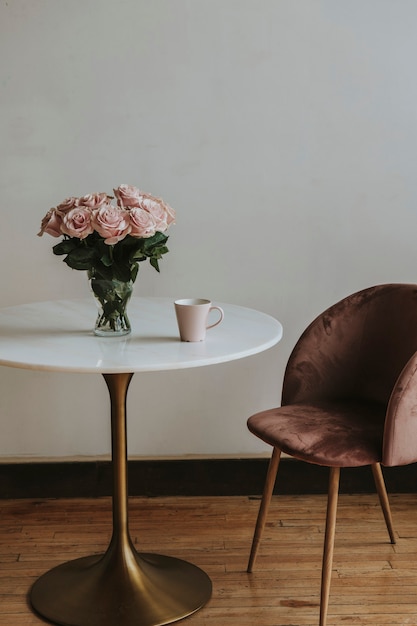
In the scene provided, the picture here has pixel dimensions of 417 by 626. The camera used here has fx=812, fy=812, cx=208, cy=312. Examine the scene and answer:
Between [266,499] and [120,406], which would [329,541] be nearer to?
[266,499]

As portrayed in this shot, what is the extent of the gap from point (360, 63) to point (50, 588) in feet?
6.38

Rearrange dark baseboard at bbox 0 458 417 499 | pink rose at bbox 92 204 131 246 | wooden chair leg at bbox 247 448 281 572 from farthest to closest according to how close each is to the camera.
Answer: dark baseboard at bbox 0 458 417 499 < wooden chair leg at bbox 247 448 281 572 < pink rose at bbox 92 204 131 246

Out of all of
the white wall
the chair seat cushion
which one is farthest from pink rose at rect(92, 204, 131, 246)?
the white wall

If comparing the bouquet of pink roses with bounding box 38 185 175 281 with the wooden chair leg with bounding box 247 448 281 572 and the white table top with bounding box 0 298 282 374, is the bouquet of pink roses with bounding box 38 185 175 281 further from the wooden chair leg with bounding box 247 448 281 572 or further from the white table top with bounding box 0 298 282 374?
the wooden chair leg with bounding box 247 448 281 572

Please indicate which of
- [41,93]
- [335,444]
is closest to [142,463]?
[335,444]

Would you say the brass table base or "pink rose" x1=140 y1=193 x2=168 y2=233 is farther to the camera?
the brass table base

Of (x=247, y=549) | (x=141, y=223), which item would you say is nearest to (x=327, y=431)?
(x=247, y=549)

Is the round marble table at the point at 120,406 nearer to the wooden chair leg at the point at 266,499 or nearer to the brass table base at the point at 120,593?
the brass table base at the point at 120,593

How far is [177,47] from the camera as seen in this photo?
2723mm

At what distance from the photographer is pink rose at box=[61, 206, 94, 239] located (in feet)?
6.37

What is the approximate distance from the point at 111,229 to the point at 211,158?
97 cm

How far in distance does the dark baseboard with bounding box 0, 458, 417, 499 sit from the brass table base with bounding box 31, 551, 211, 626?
0.55 metres

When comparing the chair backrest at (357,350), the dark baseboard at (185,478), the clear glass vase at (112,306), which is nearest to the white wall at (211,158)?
the dark baseboard at (185,478)

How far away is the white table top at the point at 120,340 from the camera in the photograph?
1809 millimetres
